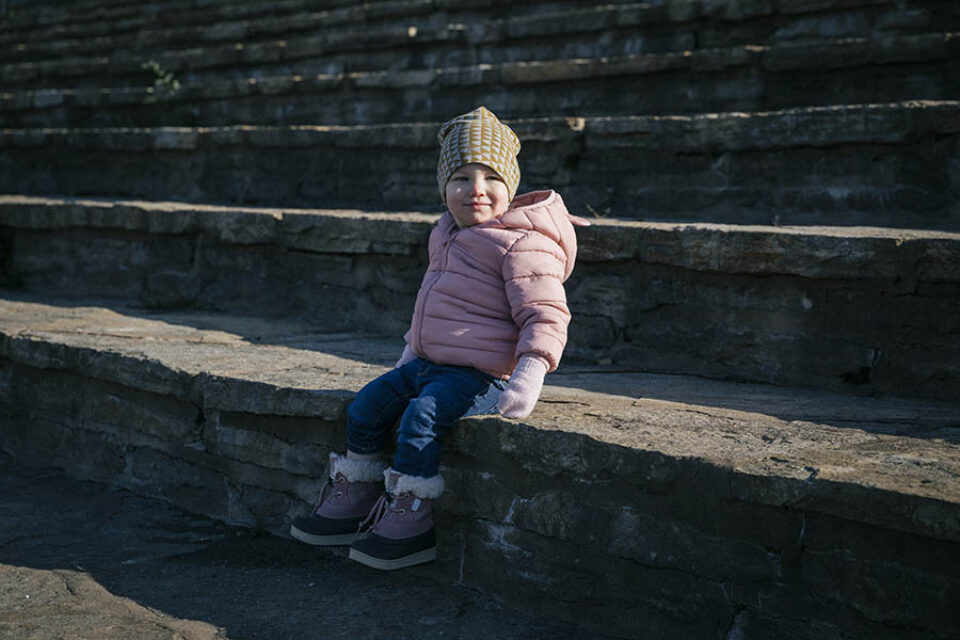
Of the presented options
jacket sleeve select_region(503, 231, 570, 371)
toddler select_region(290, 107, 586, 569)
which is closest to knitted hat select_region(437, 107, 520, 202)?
toddler select_region(290, 107, 586, 569)

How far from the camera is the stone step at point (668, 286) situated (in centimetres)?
304

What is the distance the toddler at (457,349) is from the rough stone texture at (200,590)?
0.12m

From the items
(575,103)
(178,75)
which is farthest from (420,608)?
(178,75)

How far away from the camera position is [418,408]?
2623 millimetres

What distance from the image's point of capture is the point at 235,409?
3.23m

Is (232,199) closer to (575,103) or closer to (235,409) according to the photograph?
(575,103)

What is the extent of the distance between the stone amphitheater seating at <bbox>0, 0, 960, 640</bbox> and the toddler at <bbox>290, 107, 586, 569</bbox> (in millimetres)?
130

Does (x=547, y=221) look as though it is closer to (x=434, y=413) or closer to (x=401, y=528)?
(x=434, y=413)

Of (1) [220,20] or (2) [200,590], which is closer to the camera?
(2) [200,590]

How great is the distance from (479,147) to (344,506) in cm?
116

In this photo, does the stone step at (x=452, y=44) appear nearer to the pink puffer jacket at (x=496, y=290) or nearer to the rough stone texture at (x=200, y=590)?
the pink puffer jacket at (x=496, y=290)

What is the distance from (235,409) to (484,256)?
108 cm

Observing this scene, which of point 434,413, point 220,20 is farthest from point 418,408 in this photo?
point 220,20

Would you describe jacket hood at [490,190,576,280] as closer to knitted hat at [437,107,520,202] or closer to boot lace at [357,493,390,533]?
knitted hat at [437,107,520,202]
